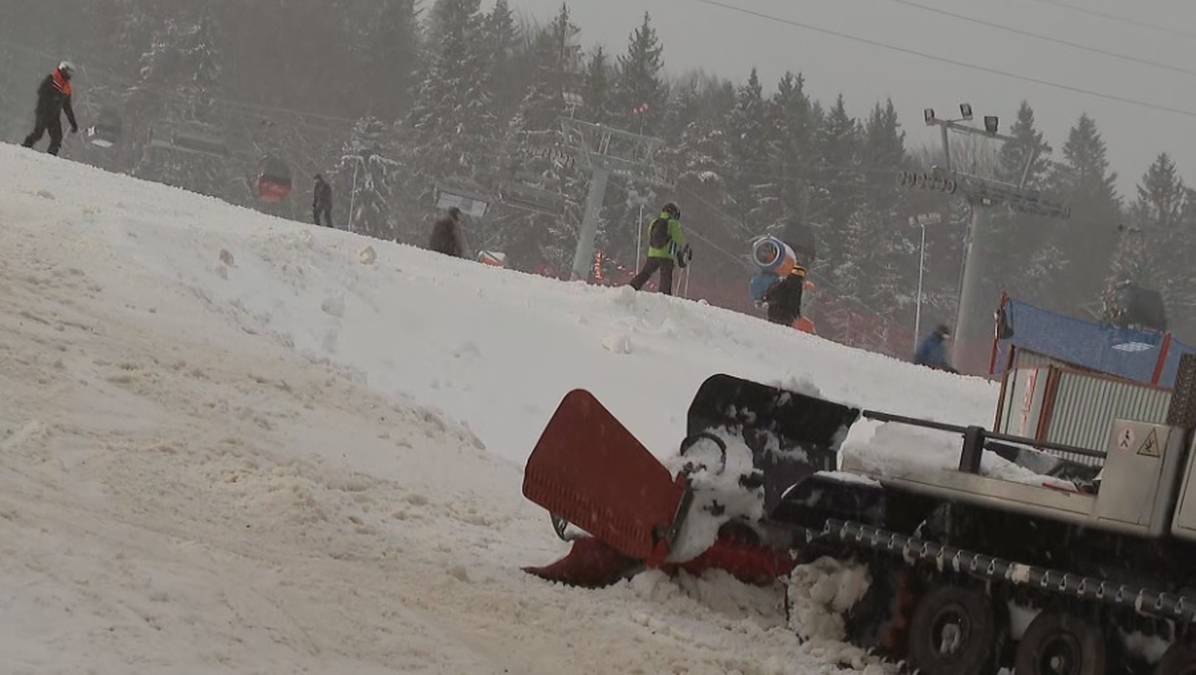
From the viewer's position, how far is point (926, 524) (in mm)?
6770

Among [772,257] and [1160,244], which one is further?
[1160,244]

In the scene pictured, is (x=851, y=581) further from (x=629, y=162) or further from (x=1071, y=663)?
(x=629, y=162)

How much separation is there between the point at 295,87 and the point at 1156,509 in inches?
3592

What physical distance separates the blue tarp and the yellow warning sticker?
18.6m

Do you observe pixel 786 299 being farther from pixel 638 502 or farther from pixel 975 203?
pixel 975 203

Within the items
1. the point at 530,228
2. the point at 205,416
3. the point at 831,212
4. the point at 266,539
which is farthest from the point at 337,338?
the point at 831,212

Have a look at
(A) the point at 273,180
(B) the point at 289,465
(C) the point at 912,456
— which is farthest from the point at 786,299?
(A) the point at 273,180

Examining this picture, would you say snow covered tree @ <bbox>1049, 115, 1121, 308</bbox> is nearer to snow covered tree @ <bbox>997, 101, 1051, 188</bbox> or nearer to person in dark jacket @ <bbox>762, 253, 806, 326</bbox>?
snow covered tree @ <bbox>997, 101, 1051, 188</bbox>

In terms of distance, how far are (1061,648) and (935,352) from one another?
1956cm

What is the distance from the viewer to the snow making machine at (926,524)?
225 inches

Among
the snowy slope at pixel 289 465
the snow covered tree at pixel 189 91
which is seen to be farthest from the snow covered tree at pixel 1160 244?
the snowy slope at pixel 289 465

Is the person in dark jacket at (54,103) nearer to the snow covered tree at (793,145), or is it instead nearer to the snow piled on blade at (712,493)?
the snow piled on blade at (712,493)

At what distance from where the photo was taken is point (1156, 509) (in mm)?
5605

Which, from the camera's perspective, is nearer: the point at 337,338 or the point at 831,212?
the point at 337,338
